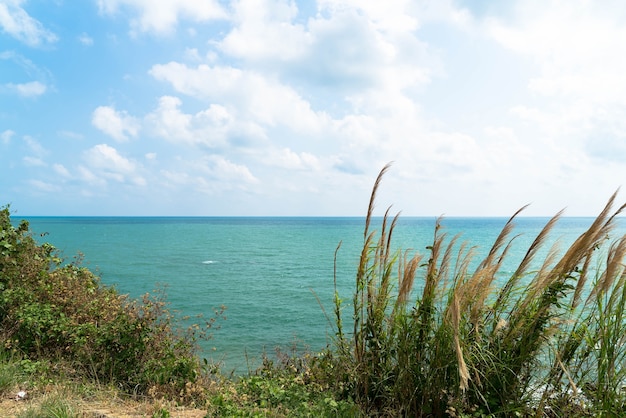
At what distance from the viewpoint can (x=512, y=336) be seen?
3240mm

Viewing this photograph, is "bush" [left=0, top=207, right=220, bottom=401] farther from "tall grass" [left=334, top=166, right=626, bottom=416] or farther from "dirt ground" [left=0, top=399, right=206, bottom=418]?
"tall grass" [left=334, top=166, right=626, bottom=416]

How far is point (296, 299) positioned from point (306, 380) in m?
14.6

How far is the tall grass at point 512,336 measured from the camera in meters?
3.02

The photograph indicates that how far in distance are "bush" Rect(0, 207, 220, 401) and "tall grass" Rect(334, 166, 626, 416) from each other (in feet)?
7.66

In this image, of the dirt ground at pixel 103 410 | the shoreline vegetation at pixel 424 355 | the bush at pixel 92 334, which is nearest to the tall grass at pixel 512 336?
the shoreline vegetation at pixel 424 355

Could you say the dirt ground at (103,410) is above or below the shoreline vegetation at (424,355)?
below

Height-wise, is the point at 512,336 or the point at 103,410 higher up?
the point at 512,336

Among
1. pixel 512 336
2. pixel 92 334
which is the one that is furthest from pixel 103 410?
pixel 512 336

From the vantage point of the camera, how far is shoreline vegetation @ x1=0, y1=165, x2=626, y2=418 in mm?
3135

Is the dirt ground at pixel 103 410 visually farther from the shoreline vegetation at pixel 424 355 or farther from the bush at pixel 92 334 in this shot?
the bush at pixel 92 334

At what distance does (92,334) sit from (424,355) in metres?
4.00

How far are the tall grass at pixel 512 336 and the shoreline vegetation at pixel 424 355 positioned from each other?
11 millimetres

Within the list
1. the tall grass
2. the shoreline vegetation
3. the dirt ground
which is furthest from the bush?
the tall grass

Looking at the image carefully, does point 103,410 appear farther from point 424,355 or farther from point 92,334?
point 424,355
